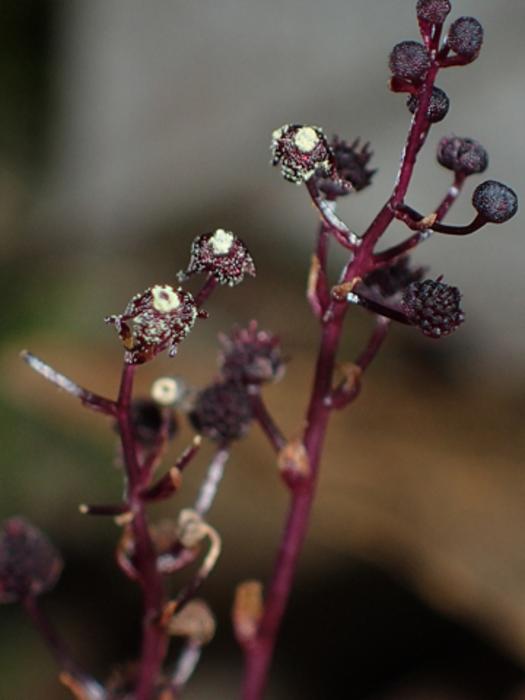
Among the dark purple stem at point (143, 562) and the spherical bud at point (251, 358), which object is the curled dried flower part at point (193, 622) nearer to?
the dark purple stem at point (143, 562)

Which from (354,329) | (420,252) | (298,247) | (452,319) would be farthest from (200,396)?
(420,252)

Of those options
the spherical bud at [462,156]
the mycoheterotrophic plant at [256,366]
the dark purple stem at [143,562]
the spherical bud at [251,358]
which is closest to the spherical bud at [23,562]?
the mycoheterotrophic plant at [256,366]

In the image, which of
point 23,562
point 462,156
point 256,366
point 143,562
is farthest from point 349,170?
point 23,562

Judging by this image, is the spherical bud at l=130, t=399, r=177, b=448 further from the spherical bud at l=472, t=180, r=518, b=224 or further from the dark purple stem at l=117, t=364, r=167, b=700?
the spherical bud at l=472, t=180, r=518, b=224

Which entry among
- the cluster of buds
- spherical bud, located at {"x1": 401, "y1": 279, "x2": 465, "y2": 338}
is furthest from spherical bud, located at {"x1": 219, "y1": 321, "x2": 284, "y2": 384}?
spherical bud, located at {"x1": 401, "y1": 279, "x2": 465, "y2": 338}

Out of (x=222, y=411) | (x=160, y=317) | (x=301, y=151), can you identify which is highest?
(x=301, y=151)

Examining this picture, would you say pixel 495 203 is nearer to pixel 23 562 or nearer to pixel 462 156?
pixel 462 156
